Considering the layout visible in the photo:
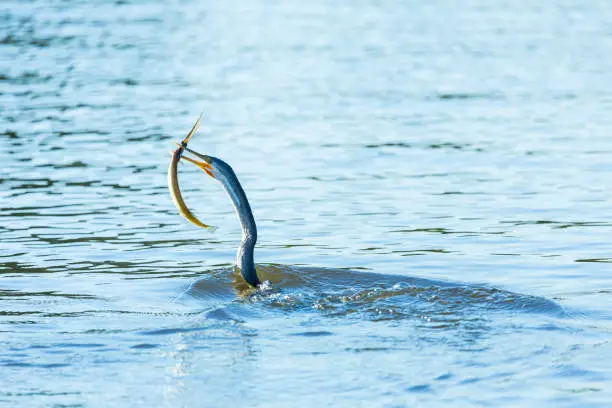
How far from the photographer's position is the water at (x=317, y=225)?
28.3 ft

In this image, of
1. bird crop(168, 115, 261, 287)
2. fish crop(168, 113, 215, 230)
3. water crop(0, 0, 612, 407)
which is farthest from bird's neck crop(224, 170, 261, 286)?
fish crop(168, 113, 215, 230)

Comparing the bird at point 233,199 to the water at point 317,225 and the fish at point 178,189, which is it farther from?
the water at point 317,225

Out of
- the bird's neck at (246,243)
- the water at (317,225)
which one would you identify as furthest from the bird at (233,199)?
the water at (317,225)

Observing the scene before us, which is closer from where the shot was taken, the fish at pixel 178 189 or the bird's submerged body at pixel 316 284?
the bird's submerged body at pixel 316 284

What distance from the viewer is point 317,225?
14.9m

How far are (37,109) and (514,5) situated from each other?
963 inches

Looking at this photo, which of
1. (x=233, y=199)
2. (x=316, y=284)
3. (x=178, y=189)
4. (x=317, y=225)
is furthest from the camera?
(x=317, y=225)

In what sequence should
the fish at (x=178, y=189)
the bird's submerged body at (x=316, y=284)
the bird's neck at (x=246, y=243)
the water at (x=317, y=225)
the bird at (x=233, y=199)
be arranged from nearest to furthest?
the water at (x=317, y=225) < the bird's submerged body at (x=316, y=284) < the fish at (x=178, y=189) < the bird at (x=233, y=199) < the bird's neck at (x=246, y=243)

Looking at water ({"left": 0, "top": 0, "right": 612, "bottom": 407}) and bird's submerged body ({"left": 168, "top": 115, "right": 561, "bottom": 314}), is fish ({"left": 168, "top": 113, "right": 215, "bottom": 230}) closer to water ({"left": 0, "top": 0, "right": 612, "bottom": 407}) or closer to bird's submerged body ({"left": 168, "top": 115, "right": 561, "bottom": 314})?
bird's submerged body ({"left": 168, "top": 115, "right": 561, "bottom": 314})

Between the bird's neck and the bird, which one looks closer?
the bird

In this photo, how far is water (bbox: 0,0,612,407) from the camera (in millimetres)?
8633

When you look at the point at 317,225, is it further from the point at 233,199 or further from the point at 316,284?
the point at 233,199

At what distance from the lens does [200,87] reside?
27.2 m

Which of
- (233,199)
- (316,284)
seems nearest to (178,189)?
(233,199)
